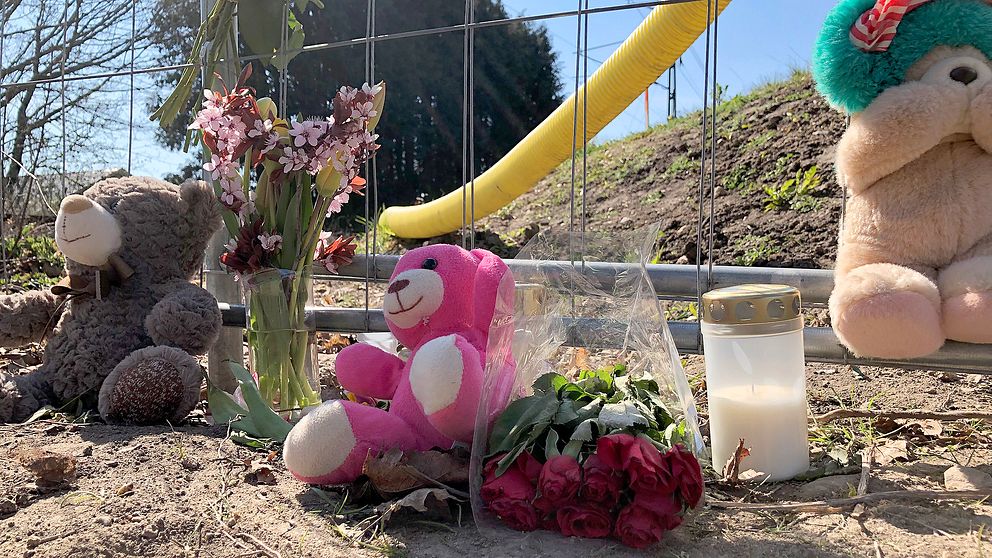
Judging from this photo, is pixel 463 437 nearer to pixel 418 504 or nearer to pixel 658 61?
pixel 418 504

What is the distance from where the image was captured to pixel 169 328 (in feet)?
6.49

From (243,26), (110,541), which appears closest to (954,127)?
(243,26)

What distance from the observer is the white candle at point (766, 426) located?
1.42 metres

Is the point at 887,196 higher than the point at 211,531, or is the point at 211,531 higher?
the point at 887,196

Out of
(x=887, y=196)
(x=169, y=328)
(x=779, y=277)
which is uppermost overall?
(x=887, y=196)

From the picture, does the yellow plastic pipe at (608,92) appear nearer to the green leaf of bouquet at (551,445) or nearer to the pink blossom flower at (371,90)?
the pink blossom flower at (371,90)

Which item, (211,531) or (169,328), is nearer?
(211,531)

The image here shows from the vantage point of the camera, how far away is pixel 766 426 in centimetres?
142

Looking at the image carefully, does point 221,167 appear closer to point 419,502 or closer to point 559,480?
point 419,502

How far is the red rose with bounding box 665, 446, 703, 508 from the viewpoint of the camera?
3.70 ft

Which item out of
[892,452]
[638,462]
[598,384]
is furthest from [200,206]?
[892,452]

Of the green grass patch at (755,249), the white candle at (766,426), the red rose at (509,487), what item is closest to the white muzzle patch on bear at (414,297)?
the red rose at (509,487)

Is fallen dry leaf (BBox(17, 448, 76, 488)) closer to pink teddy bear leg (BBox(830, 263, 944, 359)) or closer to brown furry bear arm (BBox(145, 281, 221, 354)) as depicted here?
brown furry bear arm (BBox(145, 281, 221, 354))

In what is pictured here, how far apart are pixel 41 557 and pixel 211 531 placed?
240 mm
